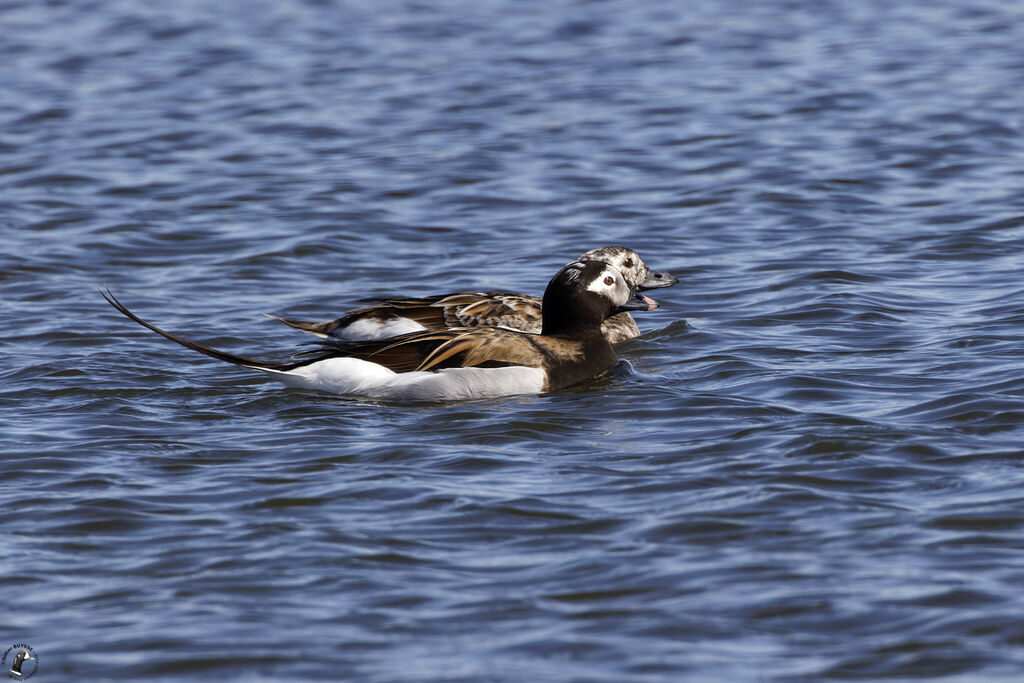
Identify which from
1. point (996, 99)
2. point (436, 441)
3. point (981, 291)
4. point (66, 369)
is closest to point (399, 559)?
point (436, 441)

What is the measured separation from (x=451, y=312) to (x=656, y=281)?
1.39 m

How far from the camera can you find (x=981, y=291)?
1055 cm

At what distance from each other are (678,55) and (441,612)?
15181mm

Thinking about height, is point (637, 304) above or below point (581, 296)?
below

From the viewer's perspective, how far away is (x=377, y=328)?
9.93 metres

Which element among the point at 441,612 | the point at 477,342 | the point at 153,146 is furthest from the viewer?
the point at 153,146

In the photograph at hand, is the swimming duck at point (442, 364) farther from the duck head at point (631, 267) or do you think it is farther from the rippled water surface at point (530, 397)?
the duck head at point (631, 267)

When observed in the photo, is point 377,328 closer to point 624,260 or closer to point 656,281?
point 624,260

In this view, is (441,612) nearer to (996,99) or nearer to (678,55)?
(996,99)

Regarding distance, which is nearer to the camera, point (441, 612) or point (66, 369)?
point (441, 612)

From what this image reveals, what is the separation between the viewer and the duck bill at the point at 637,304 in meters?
9.88

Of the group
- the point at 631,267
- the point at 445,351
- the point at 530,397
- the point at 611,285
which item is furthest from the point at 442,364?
the point at 631,267

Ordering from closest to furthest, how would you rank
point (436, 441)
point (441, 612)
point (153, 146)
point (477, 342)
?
point (441, 612), point (436, 441), point (477, 342), point (153, 146)

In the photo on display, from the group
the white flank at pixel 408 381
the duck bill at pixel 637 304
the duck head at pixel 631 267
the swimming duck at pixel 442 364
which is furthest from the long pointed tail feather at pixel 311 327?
the duck bill at pixel 637 304
